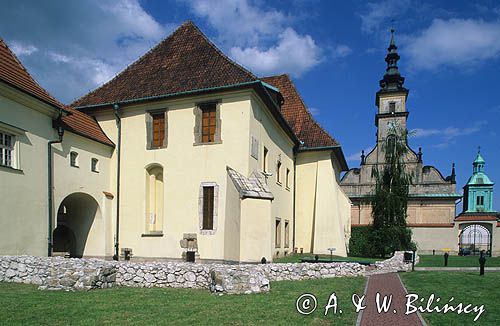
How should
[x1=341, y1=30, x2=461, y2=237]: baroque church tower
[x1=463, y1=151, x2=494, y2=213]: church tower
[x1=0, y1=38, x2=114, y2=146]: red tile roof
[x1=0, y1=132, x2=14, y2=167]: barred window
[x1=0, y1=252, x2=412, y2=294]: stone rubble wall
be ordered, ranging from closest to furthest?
[x1=0, y1=252, x2=412, y2=294]: stone rubble wall → [x1=0, y1=132, x2=14, y2=167]: barred window → [x1=0, y1=38, x2=114, y2=146]: red tile roof → [x1=341, y1=30, x2=461, y2=237]: baroque church tower → [x1=463, y1=151, x2=494, y2=213]: church tower

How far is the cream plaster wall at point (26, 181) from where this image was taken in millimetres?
12031

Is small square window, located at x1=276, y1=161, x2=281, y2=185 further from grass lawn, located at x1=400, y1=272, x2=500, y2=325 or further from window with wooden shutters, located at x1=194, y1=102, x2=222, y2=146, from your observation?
grass lawn, located at x1=400, y1=272, x2=500, y2=325

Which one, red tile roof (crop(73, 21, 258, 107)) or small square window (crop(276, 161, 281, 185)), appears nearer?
red tile roof (crop(73, 21, 258, 107))

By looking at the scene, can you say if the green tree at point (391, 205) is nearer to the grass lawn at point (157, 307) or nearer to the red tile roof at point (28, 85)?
the grass lawn at point (157, 307)

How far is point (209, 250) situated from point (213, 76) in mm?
7884

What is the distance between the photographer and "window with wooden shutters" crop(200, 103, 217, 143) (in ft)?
52.6

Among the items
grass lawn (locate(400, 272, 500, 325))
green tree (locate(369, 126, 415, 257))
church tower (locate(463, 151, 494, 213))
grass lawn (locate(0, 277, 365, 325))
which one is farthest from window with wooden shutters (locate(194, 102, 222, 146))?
church tower (locate(463, 151, 494, 213))

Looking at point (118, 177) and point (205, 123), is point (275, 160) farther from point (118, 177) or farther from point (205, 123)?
point (118, 177)

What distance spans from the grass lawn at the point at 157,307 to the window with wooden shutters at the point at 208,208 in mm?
5202

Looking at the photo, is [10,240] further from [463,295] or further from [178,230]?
[463,295]

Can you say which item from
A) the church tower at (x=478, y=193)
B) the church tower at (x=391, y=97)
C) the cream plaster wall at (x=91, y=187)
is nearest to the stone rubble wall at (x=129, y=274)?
the cream plaster wall at (x=91, y=187)

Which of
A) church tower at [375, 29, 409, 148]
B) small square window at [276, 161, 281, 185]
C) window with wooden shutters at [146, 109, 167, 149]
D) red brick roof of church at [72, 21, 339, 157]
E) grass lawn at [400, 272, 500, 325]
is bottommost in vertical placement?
grass lawn at [400, 272, 500, 325]

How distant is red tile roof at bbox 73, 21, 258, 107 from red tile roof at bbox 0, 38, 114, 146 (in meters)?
1.98

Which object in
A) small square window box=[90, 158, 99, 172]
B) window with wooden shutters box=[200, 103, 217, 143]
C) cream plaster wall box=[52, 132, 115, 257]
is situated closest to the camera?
cream plaster wall box=[52, 132, 115, 257]
